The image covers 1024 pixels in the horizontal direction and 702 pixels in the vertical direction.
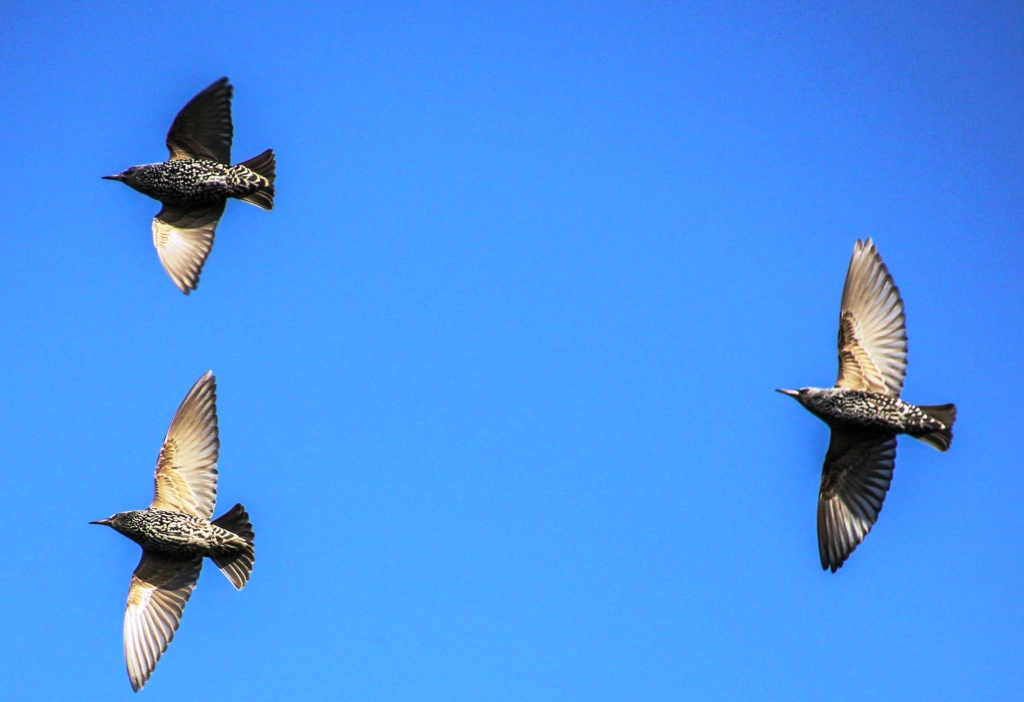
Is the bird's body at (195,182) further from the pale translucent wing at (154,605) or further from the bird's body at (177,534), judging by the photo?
the pale translucent wing at (154,605)

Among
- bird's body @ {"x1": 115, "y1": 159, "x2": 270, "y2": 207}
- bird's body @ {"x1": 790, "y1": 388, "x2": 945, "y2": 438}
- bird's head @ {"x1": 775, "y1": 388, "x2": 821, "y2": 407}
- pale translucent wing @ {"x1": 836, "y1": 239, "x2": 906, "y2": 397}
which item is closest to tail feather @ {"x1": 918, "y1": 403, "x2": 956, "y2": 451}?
bird's body @ {"x1": 790, "y1": 388, "x2": 945, "y2": 438}

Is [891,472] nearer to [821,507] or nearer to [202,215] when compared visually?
[821,507]

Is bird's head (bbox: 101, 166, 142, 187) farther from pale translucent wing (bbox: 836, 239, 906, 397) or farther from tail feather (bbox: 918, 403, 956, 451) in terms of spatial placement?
tail feather (bbox: 918, 403, 956, 451)

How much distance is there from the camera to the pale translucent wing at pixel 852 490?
536 inches

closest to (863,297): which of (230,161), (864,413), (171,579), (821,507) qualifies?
(864,413)

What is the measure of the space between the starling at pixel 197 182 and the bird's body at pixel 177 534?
2.25m

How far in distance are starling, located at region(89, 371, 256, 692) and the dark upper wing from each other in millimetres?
2255

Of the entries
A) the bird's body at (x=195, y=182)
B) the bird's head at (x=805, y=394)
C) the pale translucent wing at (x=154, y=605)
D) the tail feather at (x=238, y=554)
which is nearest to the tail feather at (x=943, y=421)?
the bird's head at (x=805, y=394)

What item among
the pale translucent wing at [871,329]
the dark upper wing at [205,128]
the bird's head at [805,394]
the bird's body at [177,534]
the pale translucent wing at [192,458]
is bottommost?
the bird's body at [177,534]

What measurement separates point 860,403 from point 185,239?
271 inches

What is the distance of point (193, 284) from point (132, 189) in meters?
1.39

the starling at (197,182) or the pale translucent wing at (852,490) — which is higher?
the starling at (197,182)

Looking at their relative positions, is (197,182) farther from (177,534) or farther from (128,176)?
(177,534)

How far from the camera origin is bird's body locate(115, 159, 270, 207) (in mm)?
13719
